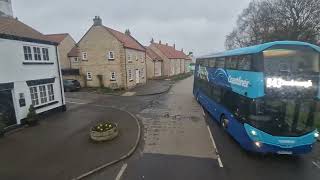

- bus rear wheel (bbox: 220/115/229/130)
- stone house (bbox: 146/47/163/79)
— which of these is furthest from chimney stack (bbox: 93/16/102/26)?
bus rear wheel (bbox: 220/115/229/130)

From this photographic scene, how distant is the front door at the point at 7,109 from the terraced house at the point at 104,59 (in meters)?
16.3

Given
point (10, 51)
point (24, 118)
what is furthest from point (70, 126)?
point (10, 51)

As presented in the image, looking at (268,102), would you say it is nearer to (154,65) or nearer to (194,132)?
(194,132)

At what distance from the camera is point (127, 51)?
30.4 metres

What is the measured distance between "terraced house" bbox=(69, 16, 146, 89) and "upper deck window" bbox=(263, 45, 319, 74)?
2250 cm

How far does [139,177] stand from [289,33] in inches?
1190

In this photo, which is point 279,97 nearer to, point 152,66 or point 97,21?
point 97,21

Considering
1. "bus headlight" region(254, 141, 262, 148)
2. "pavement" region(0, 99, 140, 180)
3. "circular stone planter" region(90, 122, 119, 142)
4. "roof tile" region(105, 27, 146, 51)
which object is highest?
"roof tile" region(105, 27, 146, 51)

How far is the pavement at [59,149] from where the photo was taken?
8805 millimetres

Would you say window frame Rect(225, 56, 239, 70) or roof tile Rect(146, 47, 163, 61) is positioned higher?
roof tile Rect(146, 47, 163, 61)

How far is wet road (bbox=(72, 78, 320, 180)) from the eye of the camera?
→ 8.63 meters

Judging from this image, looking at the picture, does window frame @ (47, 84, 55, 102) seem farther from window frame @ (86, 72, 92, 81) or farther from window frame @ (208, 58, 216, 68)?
window frame @ (86, 72, 92, 81)

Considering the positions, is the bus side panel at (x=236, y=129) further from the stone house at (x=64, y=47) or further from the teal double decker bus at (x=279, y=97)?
the stone house at (x=64, y=47)

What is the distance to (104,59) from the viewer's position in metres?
29.8
